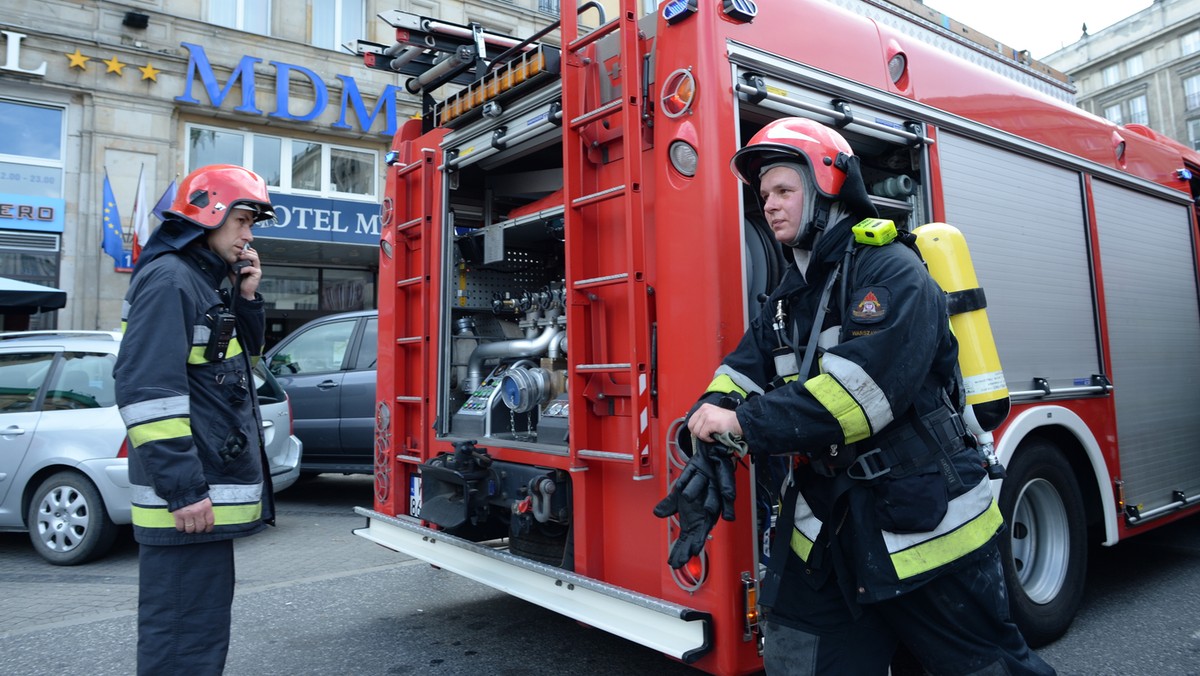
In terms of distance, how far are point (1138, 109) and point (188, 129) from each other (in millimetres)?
48404

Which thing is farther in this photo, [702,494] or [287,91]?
[287,91]

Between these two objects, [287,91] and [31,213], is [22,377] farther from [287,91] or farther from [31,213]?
[287,91]

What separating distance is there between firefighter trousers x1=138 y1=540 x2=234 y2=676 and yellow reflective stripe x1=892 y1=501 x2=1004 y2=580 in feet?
6.79

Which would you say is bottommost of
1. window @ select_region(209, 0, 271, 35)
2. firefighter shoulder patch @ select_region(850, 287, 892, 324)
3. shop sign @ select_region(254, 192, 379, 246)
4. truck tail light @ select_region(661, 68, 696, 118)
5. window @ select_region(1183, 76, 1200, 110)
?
firefighter shoulder patch @ select_region(850, 287, 892, 324)

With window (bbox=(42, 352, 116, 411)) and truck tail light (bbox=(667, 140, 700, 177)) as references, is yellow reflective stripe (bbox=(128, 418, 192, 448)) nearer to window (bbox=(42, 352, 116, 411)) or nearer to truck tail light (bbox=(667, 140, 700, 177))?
truck tail light (bbox=(667, 140, 700, 177))

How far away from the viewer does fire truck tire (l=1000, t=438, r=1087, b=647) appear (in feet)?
12.2

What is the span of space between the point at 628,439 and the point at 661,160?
1.05 meters

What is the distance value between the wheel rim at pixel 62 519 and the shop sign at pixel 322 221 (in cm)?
908

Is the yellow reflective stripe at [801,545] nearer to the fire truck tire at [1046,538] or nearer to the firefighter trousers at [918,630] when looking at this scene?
the firefighter trousers at [918,630]

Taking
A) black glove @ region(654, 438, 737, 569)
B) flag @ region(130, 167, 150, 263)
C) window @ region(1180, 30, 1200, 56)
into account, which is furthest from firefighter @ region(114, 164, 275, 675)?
window @ region(1180, 30, 1200, 56)

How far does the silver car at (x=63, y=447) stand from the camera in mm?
5707

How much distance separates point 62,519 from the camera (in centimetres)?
579

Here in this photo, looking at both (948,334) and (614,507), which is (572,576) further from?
(948,334)

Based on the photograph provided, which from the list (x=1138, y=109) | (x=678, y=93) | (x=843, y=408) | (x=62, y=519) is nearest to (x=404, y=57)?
(x=678, y=93)
